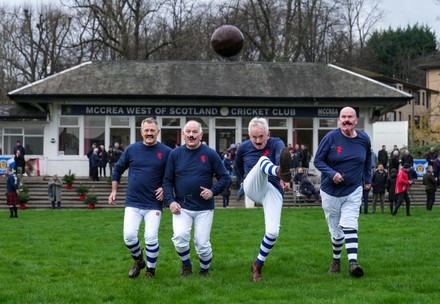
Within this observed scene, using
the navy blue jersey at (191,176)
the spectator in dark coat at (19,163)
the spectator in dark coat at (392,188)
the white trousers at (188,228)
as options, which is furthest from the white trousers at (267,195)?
the spectator in dark coat at (19,163)

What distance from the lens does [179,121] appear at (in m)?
38.2

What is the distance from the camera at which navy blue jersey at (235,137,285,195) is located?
32.5 ft

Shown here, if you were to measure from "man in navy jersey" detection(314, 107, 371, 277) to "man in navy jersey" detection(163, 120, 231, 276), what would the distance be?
1333 millimetres

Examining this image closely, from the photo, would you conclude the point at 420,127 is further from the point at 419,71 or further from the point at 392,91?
the point at 419,71

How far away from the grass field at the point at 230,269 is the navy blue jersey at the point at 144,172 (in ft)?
3.23

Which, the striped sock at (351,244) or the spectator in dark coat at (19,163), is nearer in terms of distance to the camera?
the striped sock at (351,244)

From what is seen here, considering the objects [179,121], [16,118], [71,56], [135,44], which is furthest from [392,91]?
[71,56]

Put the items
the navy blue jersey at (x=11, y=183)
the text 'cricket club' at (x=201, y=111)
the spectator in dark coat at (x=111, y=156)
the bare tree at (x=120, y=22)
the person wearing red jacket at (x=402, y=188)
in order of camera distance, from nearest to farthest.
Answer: the person wearing red jacket at (x=402, y=188)
the navy blue jersey at (x=11, y=183)
the spectator in dark coat at (x=111, y=156)
the text 'cricket club' at (x=201, y=111)
the bare tree at (x=120, y=22)

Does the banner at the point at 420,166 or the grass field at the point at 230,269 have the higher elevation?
the banner at the point at 420,166

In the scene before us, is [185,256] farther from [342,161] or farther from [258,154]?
[342,161]

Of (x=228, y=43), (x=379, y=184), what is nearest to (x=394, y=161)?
(x=379, y=184)

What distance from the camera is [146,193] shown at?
10.1m

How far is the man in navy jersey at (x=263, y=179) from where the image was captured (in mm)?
9609

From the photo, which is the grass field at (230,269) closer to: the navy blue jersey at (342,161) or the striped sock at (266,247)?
the striped sock at (266,247)
